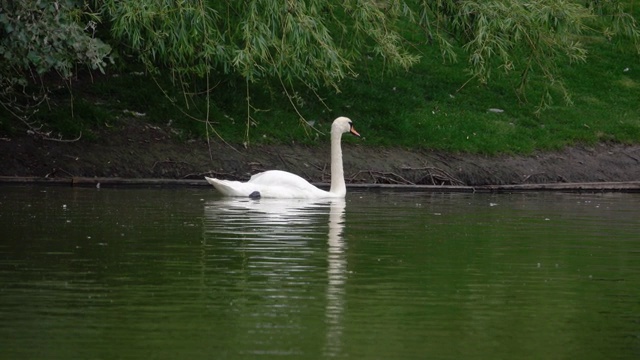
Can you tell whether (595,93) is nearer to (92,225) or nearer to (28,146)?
(28,146)

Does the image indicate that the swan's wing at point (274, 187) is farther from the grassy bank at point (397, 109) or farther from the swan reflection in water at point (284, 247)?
the grassy bank at point (397, 109)

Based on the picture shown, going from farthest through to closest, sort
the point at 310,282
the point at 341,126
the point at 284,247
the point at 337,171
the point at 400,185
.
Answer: the point at 400,185 → the point at 341,126 → the point at 337,171 → the point at 284,247 → the point at 310,282

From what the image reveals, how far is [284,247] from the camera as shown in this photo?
1280 cm

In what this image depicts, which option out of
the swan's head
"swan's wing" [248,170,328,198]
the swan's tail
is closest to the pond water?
"swan's wing" [248,170,328,198]

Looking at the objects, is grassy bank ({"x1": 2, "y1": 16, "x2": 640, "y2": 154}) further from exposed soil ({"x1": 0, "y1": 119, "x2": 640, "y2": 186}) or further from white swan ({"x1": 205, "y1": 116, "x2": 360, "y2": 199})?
white swan ({"x1": 205, "y1": 116, "x2": 360, "y2": 199})

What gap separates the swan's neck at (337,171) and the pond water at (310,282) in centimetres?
185

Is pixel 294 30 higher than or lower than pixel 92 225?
higher

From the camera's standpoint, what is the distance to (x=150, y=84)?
24.4 meters

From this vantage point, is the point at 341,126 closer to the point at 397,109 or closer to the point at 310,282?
the point at 397,109

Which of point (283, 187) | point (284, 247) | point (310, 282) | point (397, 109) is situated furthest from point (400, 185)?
point (310, 282)

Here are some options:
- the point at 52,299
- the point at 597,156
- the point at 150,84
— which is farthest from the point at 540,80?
the point at 52,299

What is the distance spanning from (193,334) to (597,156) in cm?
1767

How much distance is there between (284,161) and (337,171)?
3405 millimetres

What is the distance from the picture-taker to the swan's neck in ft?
63.5
